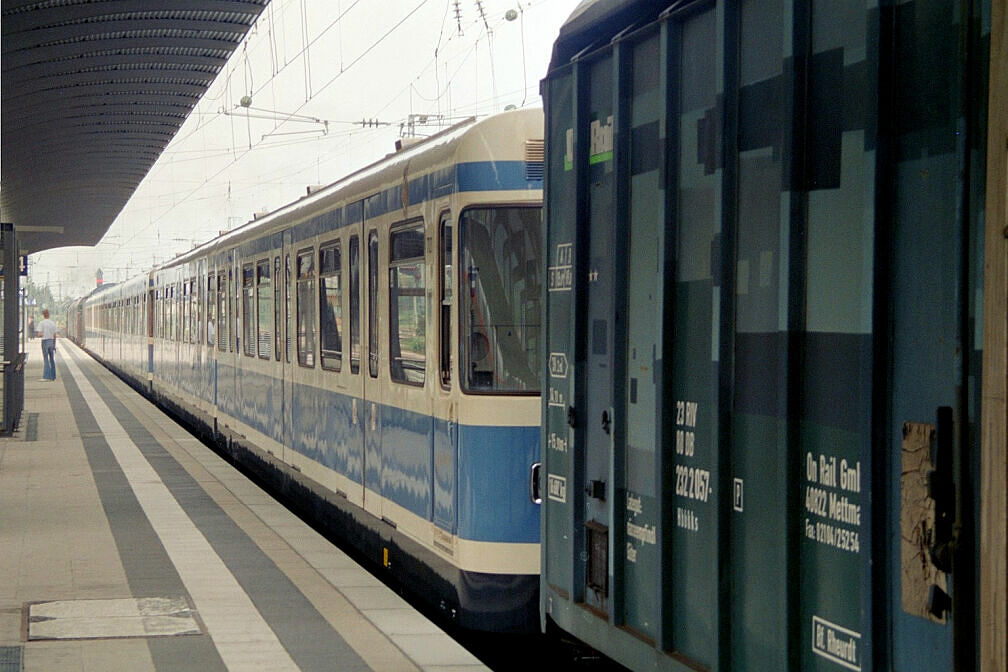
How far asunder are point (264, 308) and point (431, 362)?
6.57m

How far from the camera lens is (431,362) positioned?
7934 millimetres

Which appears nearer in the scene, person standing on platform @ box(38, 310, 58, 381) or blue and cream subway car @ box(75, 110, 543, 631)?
blue and cream subway car @ box(75, 110, 543, 631)

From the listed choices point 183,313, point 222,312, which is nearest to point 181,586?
point 222,312

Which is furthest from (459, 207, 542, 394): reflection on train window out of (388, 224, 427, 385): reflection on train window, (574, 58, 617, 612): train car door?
(574, 58, 617, 612): train car door

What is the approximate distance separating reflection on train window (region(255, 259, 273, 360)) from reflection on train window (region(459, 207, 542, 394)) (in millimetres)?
6422

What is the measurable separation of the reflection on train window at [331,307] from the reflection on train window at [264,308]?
2682mm

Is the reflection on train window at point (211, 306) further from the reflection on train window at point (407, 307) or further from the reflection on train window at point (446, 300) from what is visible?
the reflection on train window at point (446, 300)

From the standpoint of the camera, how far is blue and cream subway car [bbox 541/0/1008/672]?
3.00m

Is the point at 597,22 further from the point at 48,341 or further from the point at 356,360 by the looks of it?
the point at 48,341

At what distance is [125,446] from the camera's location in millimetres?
19516

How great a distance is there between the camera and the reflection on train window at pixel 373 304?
925 centimetres

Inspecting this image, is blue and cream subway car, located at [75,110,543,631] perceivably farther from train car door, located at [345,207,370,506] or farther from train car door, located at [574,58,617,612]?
train car door, located at [574,58,617,612]

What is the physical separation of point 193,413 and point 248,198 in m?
19.3

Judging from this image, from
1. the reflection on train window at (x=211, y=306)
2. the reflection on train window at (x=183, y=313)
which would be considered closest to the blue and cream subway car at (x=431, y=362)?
the reflection on train window at (x=211, y=306)
